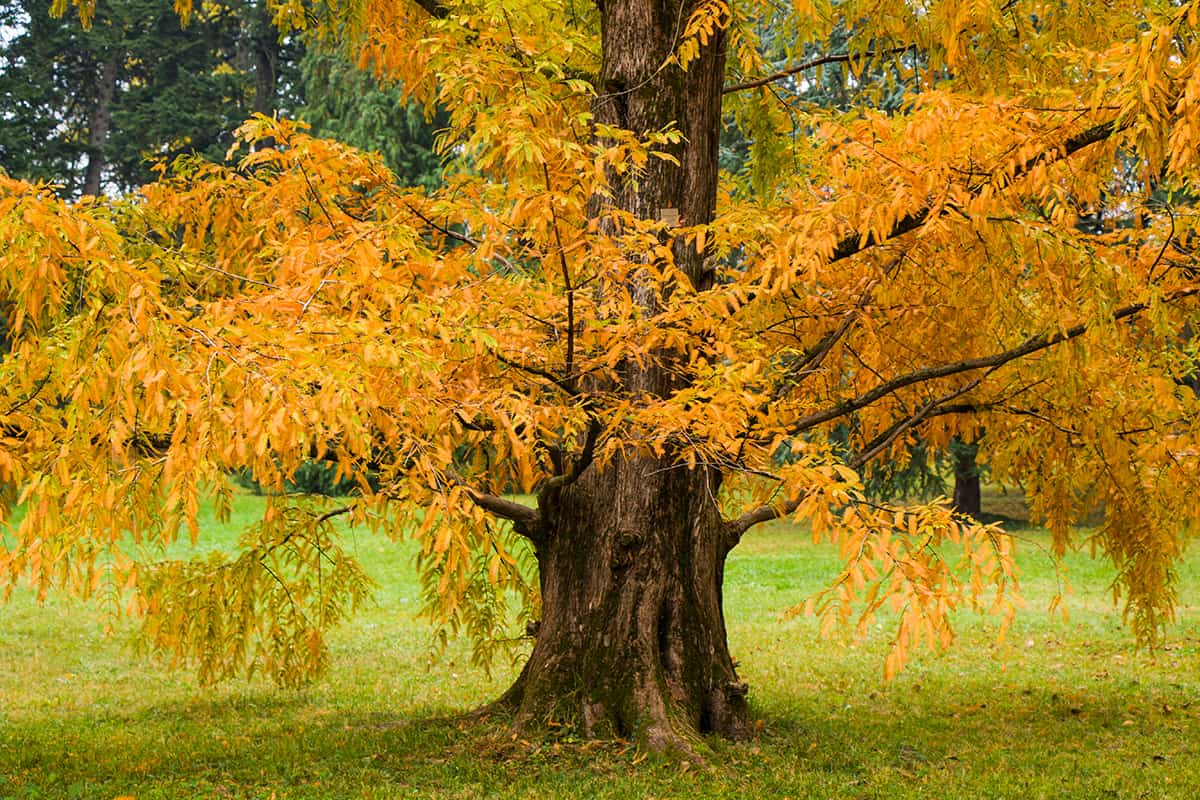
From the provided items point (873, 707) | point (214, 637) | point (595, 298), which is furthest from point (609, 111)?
point (873, 707)

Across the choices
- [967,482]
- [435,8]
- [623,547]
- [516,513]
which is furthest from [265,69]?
[623,547]

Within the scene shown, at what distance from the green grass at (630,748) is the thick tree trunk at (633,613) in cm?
22

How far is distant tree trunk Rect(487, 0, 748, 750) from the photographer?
603 cm

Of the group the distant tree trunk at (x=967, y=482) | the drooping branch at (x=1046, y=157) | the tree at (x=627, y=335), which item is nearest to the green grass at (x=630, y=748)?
the tree at (x=627, y=335)

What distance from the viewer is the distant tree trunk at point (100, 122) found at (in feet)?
91.1

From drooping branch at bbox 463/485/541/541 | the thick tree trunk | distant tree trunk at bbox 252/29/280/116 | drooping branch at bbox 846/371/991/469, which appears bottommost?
the thick tree trunk

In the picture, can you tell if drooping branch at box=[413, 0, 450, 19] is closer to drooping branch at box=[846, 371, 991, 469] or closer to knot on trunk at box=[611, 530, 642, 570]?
knot on trunk at box=[611, 530, 642, 570]

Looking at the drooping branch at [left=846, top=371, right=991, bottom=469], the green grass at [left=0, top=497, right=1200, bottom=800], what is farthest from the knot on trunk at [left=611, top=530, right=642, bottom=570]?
the drooping branch at [left=846, top=371, right=991, bottom=469]

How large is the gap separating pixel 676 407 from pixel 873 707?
172 inches

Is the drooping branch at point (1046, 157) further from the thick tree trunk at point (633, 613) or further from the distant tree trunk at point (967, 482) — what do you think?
the distant tree trunk at point (967, 482)

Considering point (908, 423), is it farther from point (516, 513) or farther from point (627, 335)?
point (627, 335)

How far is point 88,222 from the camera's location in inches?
147

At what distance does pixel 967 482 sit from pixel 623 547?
15508mm

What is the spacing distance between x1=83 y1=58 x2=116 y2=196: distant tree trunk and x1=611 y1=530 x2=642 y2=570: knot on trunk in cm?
2501
